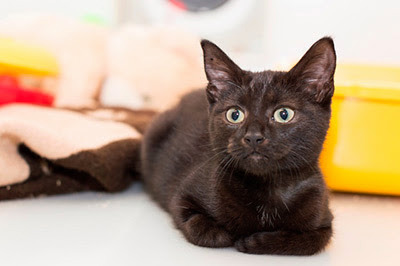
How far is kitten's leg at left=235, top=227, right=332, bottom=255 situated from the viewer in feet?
3.24

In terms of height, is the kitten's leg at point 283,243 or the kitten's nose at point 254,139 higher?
the kitten's nose at point 254,139

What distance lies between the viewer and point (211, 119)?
1.09 metres

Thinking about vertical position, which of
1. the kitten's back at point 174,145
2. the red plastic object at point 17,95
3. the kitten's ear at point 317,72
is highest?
the kitten's ear at point 317,72

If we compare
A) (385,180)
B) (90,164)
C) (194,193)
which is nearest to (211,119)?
(194,193)

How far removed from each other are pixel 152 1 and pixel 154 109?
942mm

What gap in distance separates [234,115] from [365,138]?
2.02ft

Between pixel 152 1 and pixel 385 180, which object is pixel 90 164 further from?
pixel 152 1

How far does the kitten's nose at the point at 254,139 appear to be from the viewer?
93 cm

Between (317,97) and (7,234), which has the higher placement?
(317,97)

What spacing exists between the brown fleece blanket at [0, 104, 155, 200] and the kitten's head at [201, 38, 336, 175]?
0.49m

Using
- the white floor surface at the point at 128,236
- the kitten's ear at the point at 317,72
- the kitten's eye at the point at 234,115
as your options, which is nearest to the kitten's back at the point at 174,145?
the white floor surface at the point at 128,236

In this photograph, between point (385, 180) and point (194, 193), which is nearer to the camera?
point (194, 193)

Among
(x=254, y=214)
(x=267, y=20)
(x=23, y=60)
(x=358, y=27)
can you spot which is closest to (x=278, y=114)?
(x=254, y=214)

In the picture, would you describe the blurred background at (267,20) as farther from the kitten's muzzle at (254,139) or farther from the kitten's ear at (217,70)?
the kitten's muzzle at (254,139)
